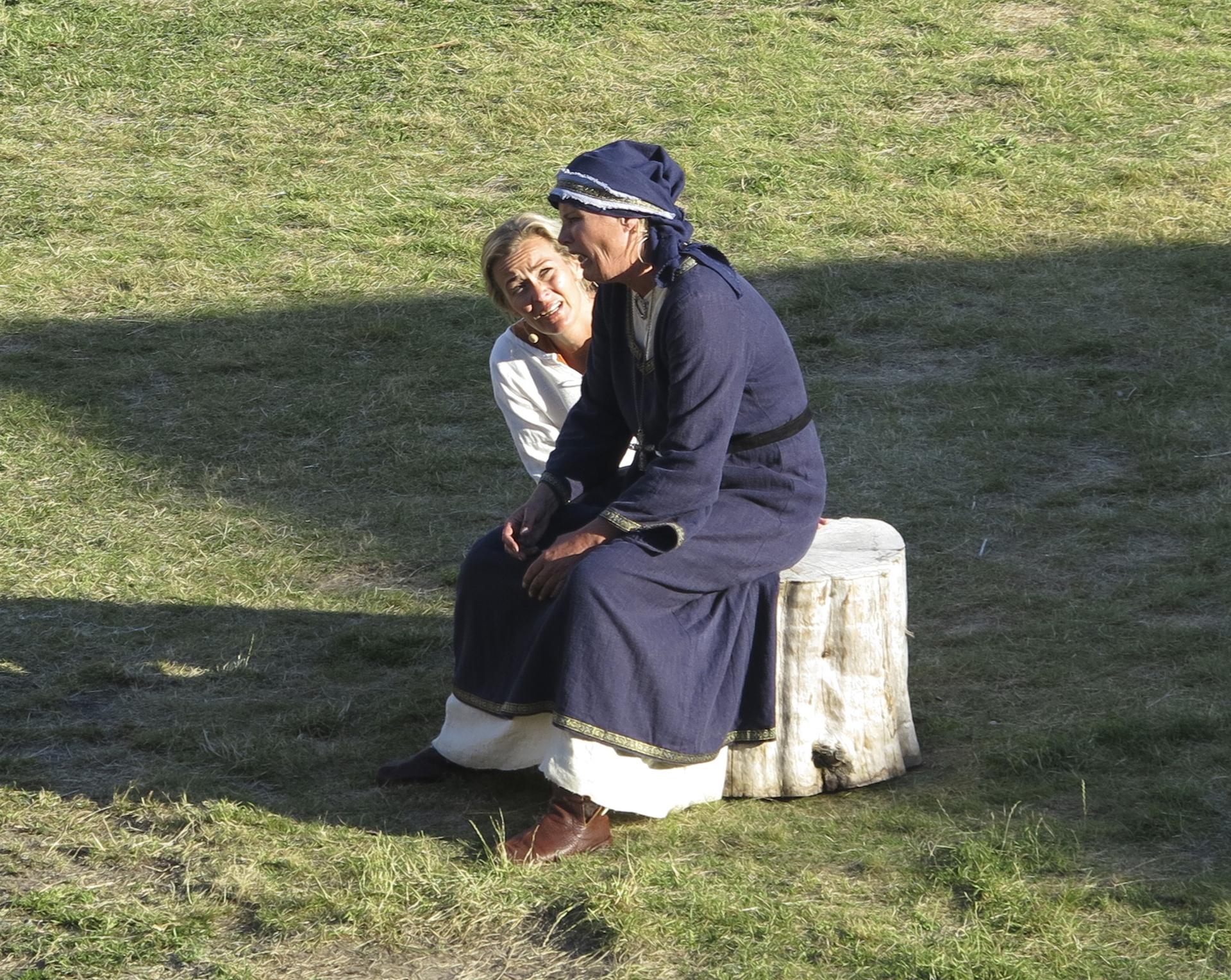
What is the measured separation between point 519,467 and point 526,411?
69.6 inches

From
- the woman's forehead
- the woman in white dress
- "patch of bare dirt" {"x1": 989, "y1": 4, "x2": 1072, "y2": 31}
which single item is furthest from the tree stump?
"patch of bare dirt" {"x1": 989, "y1": 4, "x2": 1072, "y2": 31}

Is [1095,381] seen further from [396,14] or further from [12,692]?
[396,14]

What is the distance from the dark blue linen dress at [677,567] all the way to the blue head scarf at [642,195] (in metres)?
0.05

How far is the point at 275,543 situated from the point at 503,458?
1.08 metres

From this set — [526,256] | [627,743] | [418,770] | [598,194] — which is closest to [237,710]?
[418,770]

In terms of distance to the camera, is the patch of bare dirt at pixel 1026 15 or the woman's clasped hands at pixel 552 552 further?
the patch of bare dirt at pixel 1026 15

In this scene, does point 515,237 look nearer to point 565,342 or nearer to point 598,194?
point 565,342

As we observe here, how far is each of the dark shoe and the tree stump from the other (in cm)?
71

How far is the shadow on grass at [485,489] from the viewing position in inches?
157

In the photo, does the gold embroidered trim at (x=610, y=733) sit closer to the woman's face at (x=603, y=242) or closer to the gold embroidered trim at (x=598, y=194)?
the woman's face at (x=603, y=242)

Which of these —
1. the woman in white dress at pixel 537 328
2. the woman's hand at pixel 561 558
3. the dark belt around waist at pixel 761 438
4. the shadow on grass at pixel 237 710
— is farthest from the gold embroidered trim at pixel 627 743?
the woman in white dress at pixel 537 328

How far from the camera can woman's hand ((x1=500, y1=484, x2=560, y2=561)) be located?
367cm

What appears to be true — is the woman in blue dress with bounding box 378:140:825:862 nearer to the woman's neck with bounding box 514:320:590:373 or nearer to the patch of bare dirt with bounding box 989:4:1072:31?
the woman's neck with bounding box 514:320:590:373

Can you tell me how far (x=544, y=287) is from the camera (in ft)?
13.0
